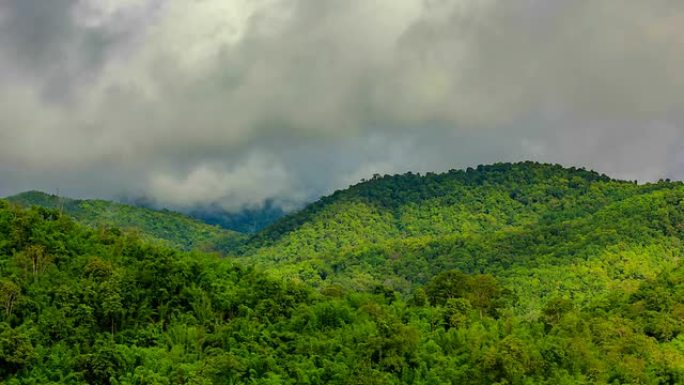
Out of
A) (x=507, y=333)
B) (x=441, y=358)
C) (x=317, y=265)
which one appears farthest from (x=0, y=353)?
(x=317, y=265)

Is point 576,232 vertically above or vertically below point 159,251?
above

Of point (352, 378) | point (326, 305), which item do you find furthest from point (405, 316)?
A: point (352, 378)

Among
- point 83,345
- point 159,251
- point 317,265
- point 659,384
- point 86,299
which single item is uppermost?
point 317,265

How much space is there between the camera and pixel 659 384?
5312 cm

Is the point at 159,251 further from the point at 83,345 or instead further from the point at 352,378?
the point at 352,378

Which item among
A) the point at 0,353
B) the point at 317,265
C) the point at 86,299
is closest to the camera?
the point at 0,353

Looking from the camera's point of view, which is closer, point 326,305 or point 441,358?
point 441,358

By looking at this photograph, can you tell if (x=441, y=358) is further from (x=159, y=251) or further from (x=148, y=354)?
(x=159, y=251)

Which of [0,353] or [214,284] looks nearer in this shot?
[0,353]

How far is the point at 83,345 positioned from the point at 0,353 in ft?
21.3

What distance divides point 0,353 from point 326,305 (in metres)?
23.9

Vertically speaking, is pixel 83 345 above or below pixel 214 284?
below

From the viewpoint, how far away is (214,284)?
2424 inches

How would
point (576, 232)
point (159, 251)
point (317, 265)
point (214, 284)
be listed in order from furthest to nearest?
point (317, 265) < point (576, 232) < point (159, 251) < point (214, 284)
